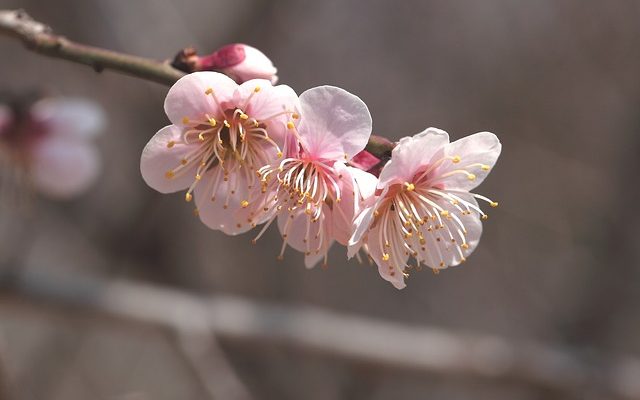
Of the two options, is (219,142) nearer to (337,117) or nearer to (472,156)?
(337,117)

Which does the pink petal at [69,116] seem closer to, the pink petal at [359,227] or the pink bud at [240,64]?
the pink bud at [240,64]

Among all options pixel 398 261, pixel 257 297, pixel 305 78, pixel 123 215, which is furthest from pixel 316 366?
pixel 398 261

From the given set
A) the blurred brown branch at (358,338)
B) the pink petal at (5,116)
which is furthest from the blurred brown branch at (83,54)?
the blurred brown branch at (358,338)

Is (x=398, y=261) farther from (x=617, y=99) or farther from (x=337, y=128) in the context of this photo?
(x=617, y=99)

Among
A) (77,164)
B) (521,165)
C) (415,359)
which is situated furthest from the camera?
(521,165)

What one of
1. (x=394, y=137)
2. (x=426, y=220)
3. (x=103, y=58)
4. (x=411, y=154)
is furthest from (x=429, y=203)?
(x=394, y=137)

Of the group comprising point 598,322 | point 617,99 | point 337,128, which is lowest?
point 337,128

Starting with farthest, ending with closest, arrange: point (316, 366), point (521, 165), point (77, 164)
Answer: point (521, 165), point (316, 366), point (77, 164)

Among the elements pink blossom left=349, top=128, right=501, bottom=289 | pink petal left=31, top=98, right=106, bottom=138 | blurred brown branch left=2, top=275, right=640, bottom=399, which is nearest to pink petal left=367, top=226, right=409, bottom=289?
pink blossom left=349, top=128, right=501, bottom=289
